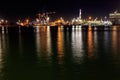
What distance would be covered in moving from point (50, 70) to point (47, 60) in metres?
3.19

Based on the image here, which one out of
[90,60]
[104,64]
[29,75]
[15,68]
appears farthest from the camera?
[90,60]

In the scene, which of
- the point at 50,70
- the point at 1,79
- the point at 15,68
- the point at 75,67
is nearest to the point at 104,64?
the point at 75,67

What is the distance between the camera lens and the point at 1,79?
12.0m

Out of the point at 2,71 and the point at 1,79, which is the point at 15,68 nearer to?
the point at 2,71

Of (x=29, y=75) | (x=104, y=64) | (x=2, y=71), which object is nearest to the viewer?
(x=29, y=75)

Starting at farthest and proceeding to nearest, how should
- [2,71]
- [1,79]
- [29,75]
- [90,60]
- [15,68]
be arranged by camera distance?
1. [90,60]
2. [15,68]
3. [2,71]
4. [29,75]
5. [1,79]

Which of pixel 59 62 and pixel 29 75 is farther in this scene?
pixel 59 62

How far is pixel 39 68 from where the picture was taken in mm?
14672

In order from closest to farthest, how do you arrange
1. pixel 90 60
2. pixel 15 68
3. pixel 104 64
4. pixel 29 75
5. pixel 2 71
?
pixel 29 75 → pixel 2 71 → pixel 15 68 → pixel 104 64 → pixel 90 60

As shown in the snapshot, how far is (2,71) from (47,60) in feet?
13.3

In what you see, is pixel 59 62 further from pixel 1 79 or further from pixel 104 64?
pixel 1 79

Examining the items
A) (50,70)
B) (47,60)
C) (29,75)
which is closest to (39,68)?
(50,70)

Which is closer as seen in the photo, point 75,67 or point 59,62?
point 75,67

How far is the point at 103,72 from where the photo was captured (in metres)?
13.6
